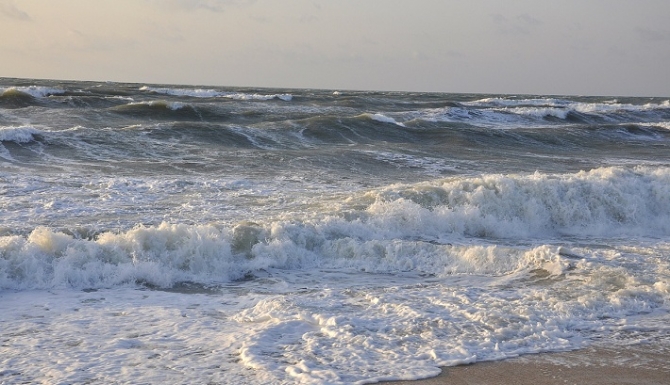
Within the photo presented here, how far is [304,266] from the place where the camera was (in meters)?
8.12

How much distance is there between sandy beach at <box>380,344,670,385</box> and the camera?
4852 millimetres

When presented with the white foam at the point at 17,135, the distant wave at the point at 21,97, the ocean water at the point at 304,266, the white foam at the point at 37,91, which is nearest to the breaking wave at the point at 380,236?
the ocean water at the point at 304,266

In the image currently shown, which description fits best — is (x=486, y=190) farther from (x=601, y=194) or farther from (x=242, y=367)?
(x=242, y=367)

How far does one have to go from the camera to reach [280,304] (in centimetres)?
637

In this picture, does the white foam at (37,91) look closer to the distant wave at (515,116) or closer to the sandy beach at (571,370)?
the distant wave at (515,116)

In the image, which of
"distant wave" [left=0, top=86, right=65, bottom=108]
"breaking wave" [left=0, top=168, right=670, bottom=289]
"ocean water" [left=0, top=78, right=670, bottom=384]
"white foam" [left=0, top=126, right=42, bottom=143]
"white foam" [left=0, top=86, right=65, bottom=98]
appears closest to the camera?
"ocean water" [left=0, top=78, right=670, bottom=384]

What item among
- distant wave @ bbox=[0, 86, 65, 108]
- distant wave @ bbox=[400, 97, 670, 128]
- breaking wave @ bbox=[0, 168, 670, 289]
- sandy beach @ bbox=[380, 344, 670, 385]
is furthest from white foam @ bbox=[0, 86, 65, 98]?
sandy beach @ bbox=[380, 344, 670, 385]

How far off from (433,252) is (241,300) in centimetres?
274

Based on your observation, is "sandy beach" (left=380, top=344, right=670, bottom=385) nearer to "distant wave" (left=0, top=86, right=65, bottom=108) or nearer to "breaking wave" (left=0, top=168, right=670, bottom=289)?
"breaking wave" (left=0, top=168, right=670, bottom=289)

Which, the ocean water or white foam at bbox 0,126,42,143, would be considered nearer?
the ocean water

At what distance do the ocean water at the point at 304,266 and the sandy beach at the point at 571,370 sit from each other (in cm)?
16

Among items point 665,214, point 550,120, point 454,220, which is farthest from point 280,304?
point 550,120

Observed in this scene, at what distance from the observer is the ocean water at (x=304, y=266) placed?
521 centimetres

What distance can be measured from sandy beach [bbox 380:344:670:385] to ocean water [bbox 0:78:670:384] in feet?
0.51
